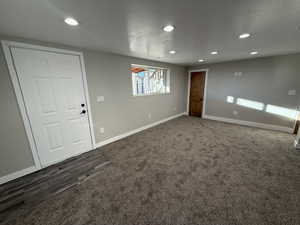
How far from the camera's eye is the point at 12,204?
5.08ft

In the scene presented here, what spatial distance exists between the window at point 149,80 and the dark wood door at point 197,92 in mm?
1462

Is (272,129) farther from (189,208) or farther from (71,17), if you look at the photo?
(71,17)

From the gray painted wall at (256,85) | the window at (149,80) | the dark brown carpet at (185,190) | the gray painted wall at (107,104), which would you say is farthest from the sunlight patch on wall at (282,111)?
the window at (149,80)

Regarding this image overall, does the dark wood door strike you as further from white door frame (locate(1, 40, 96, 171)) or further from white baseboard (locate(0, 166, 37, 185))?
white baseboard (locate(0, 166, 37, 185))

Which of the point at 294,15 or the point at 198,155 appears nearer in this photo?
the point at 294,15

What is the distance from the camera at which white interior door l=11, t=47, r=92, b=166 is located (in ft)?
6.42

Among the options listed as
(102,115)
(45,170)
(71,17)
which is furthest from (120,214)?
(71,17)

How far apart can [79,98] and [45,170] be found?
152 cm

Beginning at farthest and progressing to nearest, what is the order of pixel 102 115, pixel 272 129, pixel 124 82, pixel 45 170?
pixel 272 129 < pixel 124 82 < pixel 102 115 < pixel 45 170

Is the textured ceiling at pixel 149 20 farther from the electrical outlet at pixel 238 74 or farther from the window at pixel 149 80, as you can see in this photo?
the electrical outlet at pixel 238 74

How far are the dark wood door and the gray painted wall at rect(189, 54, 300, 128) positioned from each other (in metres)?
0.33

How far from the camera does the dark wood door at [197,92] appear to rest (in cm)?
516

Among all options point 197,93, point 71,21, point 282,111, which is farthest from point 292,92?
point 71,21

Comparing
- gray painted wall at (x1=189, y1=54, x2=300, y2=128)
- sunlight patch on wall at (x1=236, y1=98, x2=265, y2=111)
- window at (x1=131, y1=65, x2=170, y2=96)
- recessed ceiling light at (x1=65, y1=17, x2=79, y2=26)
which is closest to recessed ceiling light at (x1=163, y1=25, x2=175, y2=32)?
recessed ceiling light at (x1=65, y1=17, x2=79, y2=26)
